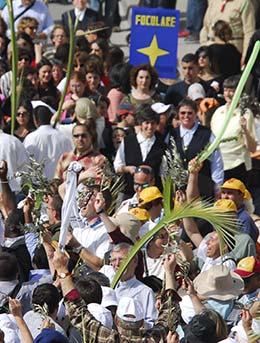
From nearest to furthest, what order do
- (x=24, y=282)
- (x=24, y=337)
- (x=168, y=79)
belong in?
(x=24, y=337) → (x=24, y=282) → (x=168, y=79)

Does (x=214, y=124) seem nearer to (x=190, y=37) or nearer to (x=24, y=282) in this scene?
(x=24, y=282)

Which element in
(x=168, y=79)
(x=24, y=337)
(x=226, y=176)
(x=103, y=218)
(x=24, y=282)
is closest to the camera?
(x=24, y=337)

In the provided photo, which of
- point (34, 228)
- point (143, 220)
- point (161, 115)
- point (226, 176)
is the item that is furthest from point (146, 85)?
point (34, 228)

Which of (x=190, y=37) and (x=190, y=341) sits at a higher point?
(x=190, y=341)

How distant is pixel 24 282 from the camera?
33.4 feet

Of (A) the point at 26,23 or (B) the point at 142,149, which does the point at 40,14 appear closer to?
(A) the point at 26,23

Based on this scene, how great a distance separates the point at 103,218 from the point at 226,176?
118 inches

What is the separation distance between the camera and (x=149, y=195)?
11906mm

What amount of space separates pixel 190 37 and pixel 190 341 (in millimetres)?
11268

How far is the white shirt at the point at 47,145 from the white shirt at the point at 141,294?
141 inches

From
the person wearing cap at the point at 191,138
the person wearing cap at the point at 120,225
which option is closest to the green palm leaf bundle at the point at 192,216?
the person wearing cap at the point at 120,225

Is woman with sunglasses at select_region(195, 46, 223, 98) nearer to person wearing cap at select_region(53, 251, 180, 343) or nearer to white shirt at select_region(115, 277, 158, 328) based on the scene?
white shirt at select_region(115, 277, 158, 328)

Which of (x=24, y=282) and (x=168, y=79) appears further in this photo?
(x=168, y=79)

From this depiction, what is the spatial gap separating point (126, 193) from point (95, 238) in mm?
2112
